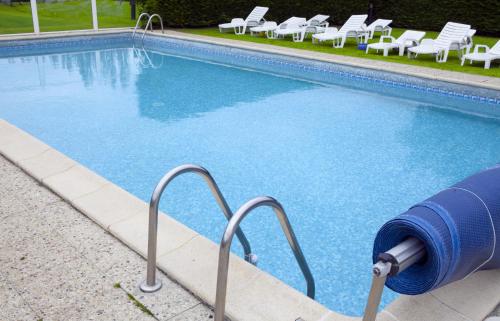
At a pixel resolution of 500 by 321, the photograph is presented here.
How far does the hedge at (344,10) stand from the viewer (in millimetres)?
14531

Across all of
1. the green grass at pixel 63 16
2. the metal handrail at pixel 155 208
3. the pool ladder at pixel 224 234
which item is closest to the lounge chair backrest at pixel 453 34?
the pool ladder at pixel 224 234

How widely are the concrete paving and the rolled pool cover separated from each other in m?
1.06

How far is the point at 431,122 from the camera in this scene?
7.75 meters

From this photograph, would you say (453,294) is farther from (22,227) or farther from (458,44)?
(458,44)

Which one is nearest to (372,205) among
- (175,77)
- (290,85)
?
(290,85)

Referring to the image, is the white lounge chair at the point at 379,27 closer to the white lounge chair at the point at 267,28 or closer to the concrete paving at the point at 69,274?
the white lounge chair at the point at 267,28

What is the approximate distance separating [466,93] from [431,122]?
114 cm

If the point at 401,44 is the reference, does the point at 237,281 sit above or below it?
below

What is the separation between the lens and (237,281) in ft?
9.09

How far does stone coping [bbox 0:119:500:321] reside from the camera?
252 cm

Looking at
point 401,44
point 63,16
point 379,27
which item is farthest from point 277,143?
point 63,16

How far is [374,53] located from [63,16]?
11308 mm

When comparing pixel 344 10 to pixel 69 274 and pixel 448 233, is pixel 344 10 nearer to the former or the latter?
pixel 69 274

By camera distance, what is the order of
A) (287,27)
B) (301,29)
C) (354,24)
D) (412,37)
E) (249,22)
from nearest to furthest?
(412,37), (354,24), (301,29), (287,27), (249,22)
